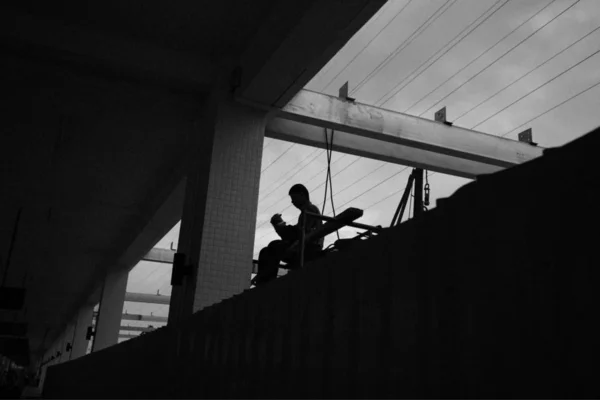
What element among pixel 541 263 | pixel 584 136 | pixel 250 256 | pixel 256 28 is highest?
pixel 256 28

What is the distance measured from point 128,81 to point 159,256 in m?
10.1

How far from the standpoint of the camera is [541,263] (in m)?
1.59

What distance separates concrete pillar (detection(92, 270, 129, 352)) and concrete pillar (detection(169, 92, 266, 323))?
941 cm

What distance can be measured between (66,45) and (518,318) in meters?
6.80

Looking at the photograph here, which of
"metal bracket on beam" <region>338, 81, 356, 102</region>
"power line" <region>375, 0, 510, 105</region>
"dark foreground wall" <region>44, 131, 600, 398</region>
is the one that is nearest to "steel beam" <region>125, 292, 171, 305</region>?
"metal bracket on beam" <region>338, 81, 356, 102</region>

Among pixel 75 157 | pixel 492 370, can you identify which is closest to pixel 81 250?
pixel 75 157

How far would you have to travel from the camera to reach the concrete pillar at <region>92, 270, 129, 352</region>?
16095 millimetres

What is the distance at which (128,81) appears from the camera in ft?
25.9

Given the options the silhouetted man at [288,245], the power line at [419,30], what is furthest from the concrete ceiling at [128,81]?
the silhouetted man at [288,245]

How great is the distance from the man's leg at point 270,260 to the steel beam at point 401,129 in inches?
95.9

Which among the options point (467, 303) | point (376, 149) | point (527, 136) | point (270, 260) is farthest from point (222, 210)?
point (527, 136)

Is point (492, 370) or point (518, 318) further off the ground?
point (518, 318)

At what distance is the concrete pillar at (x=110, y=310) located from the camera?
16095 mm

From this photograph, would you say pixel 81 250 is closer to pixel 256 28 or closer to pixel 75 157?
pixel 75 157
